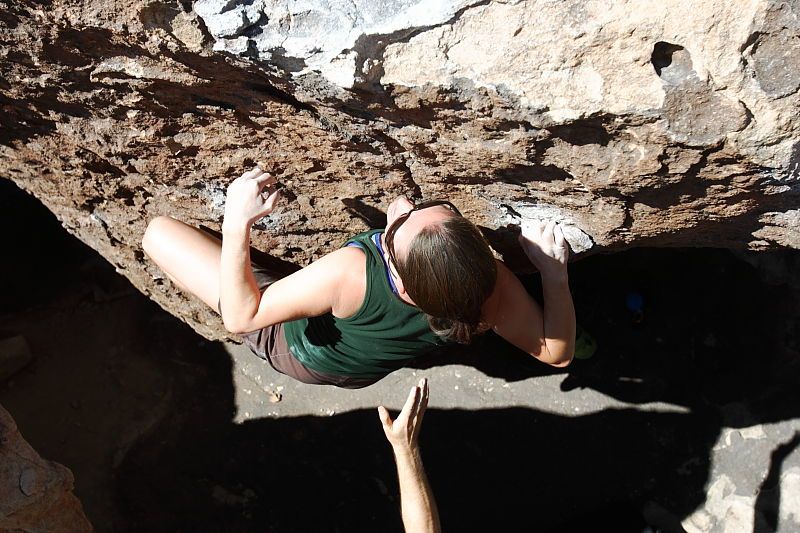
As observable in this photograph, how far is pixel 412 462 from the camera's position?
2.04m

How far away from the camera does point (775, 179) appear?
148cm

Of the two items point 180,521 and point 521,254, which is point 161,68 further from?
point 180,521

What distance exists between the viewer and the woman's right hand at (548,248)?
6.21 ft

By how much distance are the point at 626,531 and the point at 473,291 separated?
1717 mm

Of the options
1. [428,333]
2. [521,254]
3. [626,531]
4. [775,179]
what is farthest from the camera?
[626,531]

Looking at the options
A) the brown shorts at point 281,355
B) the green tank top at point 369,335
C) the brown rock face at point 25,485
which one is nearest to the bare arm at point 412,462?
the green tank top at point 369,335

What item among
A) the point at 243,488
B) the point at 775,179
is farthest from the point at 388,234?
the point at 243,488

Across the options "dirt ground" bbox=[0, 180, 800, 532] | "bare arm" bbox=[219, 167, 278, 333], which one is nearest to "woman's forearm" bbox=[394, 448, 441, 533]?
"bare arm" bbox=[219, 167, 278, 333]

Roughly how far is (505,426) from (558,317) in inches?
47.7

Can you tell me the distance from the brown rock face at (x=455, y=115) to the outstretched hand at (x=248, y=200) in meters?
0.07

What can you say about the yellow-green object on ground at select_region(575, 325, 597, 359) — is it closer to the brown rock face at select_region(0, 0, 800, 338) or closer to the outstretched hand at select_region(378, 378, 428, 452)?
the brown rock face at select_region(0, 0, 800, 338)

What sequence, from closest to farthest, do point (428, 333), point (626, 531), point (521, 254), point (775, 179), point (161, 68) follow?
1. point (775, 179)
2. point (161, 68)
3. point (428, 333)
4. point (521, 254)
5. point (626, 531)

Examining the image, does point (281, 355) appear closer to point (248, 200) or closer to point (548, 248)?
point (248, 200)

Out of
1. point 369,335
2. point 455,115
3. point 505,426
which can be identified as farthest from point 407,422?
point 505,426
